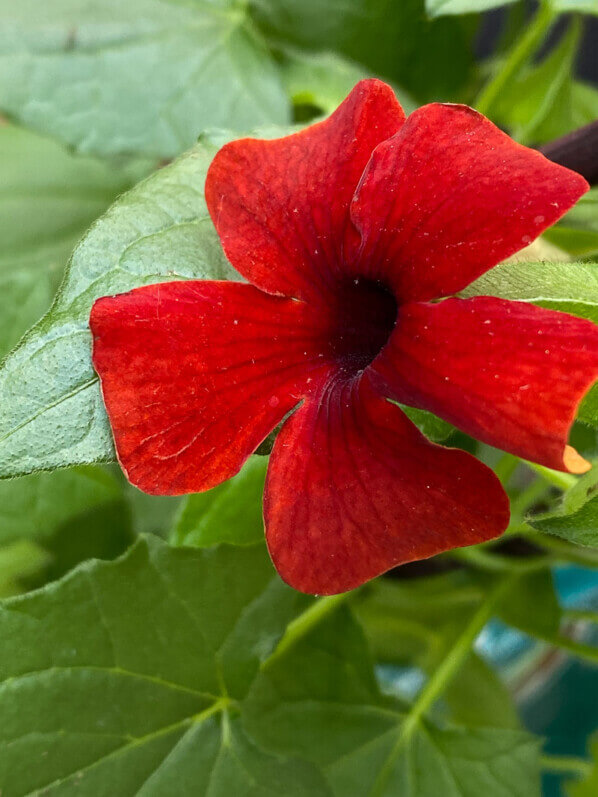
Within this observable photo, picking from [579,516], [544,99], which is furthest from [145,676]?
[544,99]

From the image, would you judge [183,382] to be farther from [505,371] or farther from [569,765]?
[569,765]

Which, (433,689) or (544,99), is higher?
(544,99)

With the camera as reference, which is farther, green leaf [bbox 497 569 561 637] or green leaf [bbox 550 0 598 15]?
green leaf [bbox 497 569 561 637]

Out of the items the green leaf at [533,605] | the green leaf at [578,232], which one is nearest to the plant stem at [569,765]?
the green leaf at [533,605]

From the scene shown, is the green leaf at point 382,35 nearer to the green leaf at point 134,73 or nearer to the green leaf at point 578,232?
the green leaf at point 134,73

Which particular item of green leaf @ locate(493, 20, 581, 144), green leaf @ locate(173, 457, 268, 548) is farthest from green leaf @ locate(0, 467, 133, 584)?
green leaf @ locate(493, 20, 581, 144)

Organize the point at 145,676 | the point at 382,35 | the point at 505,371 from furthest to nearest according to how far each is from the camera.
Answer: the point at 382,35
the point at 145,676
the point at 505,371

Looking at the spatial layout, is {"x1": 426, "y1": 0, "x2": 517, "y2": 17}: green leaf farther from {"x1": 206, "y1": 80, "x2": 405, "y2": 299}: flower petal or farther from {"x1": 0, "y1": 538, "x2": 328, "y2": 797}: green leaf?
{"x1": 0, "y1": 538, "x2": 328, "y2": 797}: green leaf

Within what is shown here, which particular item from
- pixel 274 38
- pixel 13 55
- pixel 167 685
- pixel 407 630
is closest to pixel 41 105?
pixel 13 55
